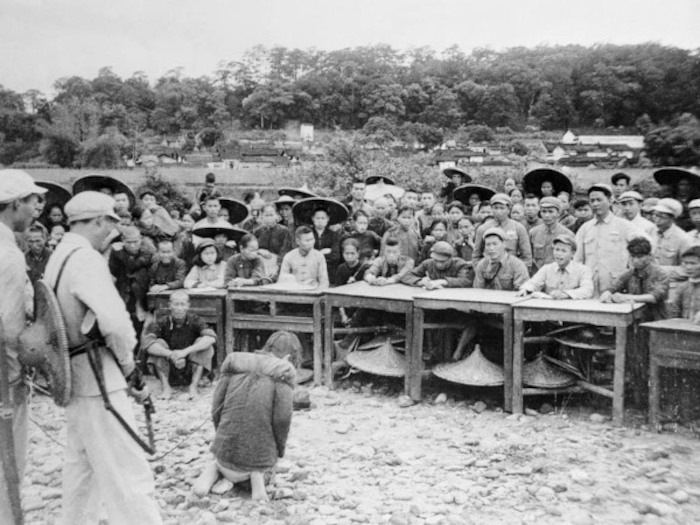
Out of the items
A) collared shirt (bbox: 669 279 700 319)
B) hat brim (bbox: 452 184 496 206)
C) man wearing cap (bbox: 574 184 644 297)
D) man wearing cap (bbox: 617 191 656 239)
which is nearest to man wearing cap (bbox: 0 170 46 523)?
collared shirt (bbox: 669 279 700 319)

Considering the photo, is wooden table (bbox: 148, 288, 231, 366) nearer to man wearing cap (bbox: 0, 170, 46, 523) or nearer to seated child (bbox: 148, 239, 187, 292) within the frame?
seated child (bbox: 148, 239, 187, 292)

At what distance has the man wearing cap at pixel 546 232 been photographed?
6965 millimetres

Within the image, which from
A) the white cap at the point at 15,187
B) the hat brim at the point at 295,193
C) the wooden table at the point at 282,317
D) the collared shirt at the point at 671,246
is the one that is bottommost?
the wooden table at the point at 282,317

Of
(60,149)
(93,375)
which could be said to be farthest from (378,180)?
(60,149)

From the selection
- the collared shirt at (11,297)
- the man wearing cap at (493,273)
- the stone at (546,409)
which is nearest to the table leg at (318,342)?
the man wearing cap at (493,273)

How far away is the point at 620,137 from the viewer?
46.8 meters

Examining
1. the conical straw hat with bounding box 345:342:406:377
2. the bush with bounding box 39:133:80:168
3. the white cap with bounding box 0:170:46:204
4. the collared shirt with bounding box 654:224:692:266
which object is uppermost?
the bush with bounding box 39:133:80:168

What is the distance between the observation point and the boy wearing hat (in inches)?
208

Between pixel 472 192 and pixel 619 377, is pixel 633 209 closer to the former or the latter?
pixel 619 377

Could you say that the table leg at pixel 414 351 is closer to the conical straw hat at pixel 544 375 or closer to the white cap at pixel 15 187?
the conical straw hat at pixel 544 375

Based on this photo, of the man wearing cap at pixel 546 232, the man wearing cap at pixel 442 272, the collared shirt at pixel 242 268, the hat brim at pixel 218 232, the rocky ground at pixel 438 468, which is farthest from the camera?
the hat brim at pixel 218 232

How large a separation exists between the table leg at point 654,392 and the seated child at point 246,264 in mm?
3955

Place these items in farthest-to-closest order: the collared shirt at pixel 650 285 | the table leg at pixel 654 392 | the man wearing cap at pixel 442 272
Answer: the man wearing cap at pixel 442 272
the collared shirt at pixel 650 285
the table leg at pixel 654 392

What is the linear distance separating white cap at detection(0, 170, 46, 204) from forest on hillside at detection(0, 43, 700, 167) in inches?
1357
